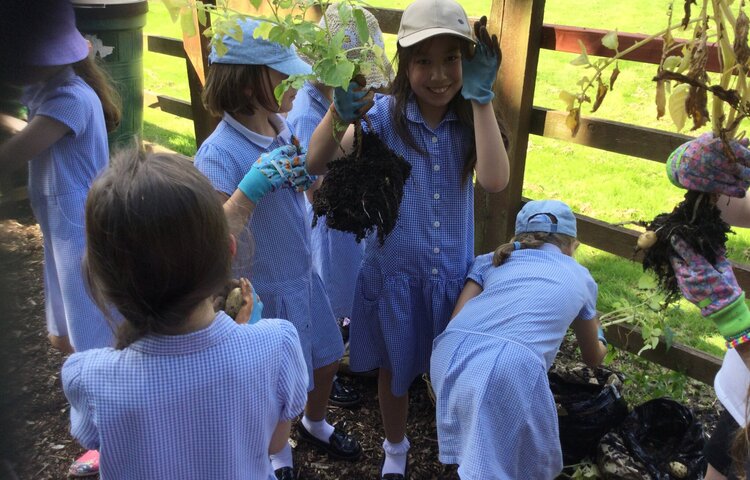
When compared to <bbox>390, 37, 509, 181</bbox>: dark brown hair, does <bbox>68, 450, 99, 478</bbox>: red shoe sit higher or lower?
lower

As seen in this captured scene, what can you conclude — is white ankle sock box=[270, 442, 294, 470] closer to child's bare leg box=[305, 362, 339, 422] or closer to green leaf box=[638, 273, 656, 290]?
child's bare leg box=[305, 362, 339, 422]

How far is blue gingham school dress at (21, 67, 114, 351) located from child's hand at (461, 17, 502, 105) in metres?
1.37

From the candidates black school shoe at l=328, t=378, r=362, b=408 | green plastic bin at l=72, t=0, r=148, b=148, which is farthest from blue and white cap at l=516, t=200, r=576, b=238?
green plastic bin at l=72, t=0, r=148, b=148

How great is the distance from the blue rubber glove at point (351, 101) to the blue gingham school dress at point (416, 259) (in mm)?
330

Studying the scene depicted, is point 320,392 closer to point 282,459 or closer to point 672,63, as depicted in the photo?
point 282,459

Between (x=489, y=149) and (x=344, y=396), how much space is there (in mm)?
1549

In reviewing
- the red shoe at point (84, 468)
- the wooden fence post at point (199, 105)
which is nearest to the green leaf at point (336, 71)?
the red shoe at point (84, 468)

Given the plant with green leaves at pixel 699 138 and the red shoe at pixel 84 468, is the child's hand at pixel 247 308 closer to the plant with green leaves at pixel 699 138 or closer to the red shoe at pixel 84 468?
the plant with green leaves at pixel 699 138

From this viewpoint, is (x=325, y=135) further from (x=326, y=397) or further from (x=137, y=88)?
(x=137, y=88)

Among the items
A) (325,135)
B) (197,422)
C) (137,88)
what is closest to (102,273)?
(197,422)

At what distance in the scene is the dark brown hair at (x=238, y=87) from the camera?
7.25 ft

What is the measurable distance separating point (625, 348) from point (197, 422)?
2.34 m

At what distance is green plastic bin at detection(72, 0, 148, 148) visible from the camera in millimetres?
3793

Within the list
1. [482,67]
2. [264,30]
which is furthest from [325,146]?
[482,67]
